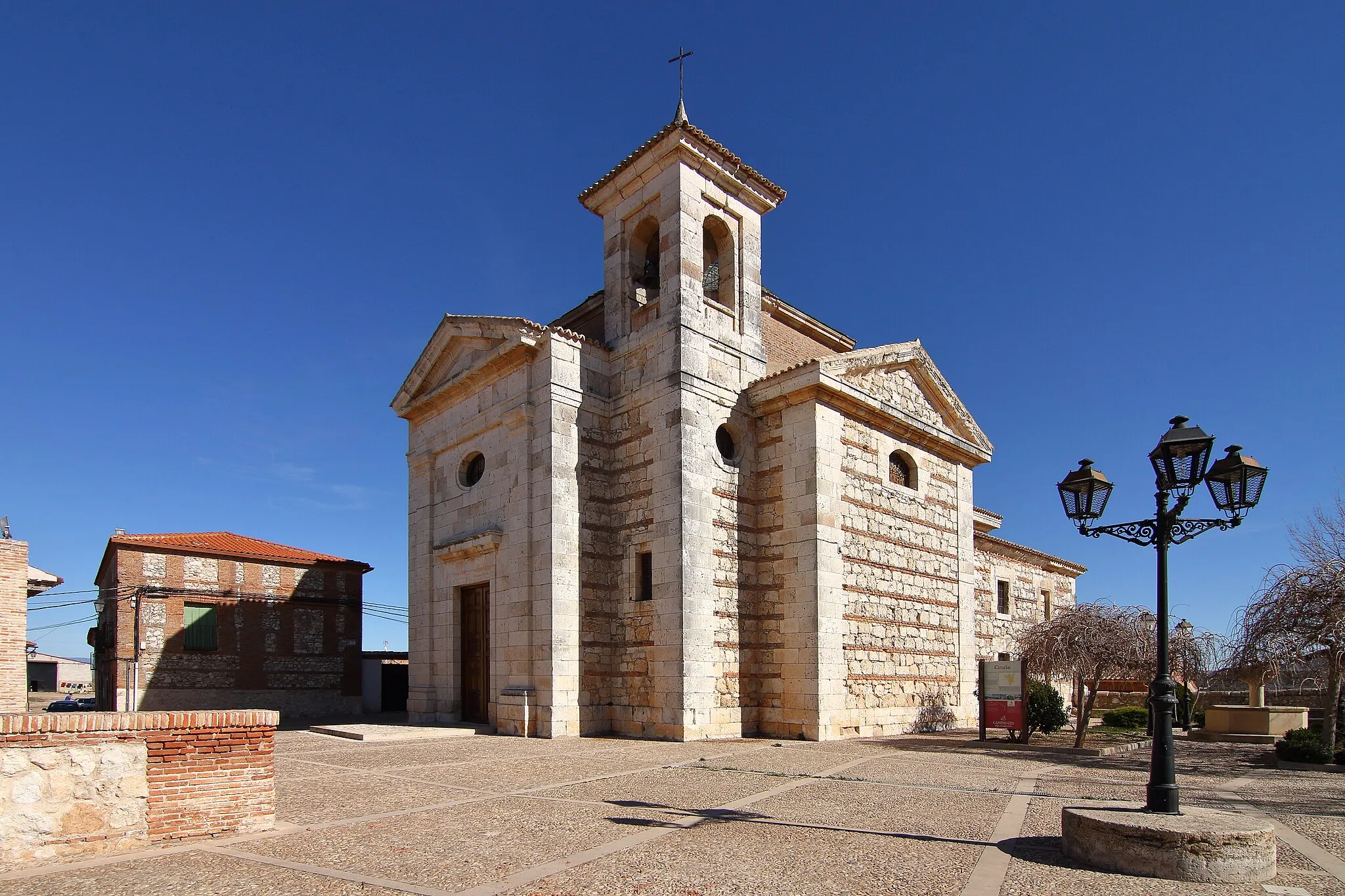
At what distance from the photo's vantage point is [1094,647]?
622 inches

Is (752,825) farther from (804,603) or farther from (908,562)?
(908,562)

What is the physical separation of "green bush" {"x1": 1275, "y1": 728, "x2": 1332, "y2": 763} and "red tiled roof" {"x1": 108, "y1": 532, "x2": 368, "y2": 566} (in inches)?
867

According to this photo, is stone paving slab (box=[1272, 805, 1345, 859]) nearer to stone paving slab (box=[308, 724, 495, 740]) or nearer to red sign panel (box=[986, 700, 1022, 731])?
red sign panel (box=[986, 700, 1022, 731])

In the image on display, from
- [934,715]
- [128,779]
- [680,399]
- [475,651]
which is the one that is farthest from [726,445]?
[128,779]

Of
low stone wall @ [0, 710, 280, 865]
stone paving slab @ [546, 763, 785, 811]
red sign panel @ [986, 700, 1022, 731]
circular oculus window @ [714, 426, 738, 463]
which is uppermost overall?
circular oculus window @ [714, 426, 738, 463]

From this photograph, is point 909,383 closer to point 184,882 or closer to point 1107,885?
point 1107,885

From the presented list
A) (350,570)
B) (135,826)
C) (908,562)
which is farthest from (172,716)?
(350,570)

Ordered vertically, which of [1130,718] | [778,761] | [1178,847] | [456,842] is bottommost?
[1130,718]

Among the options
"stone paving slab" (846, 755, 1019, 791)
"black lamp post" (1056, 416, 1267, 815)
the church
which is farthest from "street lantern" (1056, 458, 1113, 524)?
the church

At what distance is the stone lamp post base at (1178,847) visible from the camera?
19.0 ft

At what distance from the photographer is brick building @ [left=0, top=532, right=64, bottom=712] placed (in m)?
12.9

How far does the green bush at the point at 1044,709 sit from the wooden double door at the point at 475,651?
10.7 metres

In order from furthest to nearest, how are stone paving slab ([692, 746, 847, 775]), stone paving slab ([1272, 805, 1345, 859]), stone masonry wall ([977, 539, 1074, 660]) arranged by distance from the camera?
stone masonry wall ([977, 539, 1074, 660])
stone paving slab ([692, 746, 847, 775])
stone paving slab ([1272, 805, 1345, 859])

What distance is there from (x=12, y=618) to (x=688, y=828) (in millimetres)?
11597
